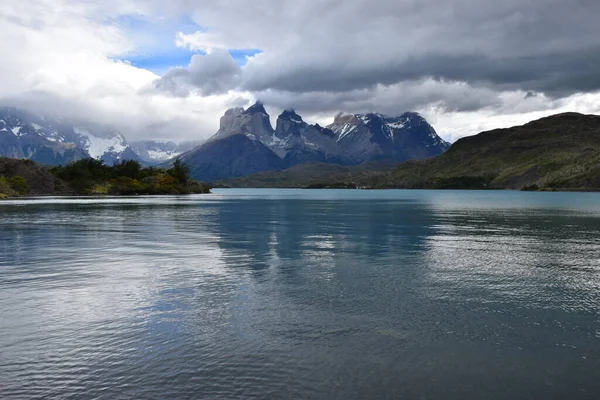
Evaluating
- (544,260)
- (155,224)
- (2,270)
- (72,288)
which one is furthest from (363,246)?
(155,224)

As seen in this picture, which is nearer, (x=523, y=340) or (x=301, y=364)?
(x=301, y=364)

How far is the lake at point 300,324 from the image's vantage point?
19.5 meters

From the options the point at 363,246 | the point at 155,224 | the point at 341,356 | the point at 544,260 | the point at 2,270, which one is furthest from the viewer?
the point at 155,224

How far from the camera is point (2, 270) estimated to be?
44.8 meters

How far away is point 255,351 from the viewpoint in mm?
A: 23031

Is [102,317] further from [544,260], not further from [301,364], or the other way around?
[544,260]

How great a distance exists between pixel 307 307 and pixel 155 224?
72697 millimetres

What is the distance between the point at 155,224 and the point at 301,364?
8154 cm

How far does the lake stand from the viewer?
64.1 ft

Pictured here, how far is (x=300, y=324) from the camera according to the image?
27453 millimetres

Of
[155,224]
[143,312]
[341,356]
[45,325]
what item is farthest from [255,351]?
[155,224]

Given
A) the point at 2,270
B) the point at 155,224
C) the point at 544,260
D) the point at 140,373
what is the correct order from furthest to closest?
1. the point at 155,224
2. the point at 544,260
3. the point at 2,270
4. the point at 140,373

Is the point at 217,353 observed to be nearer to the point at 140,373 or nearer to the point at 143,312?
the point at 140,373

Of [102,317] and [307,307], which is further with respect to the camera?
[307,307]
